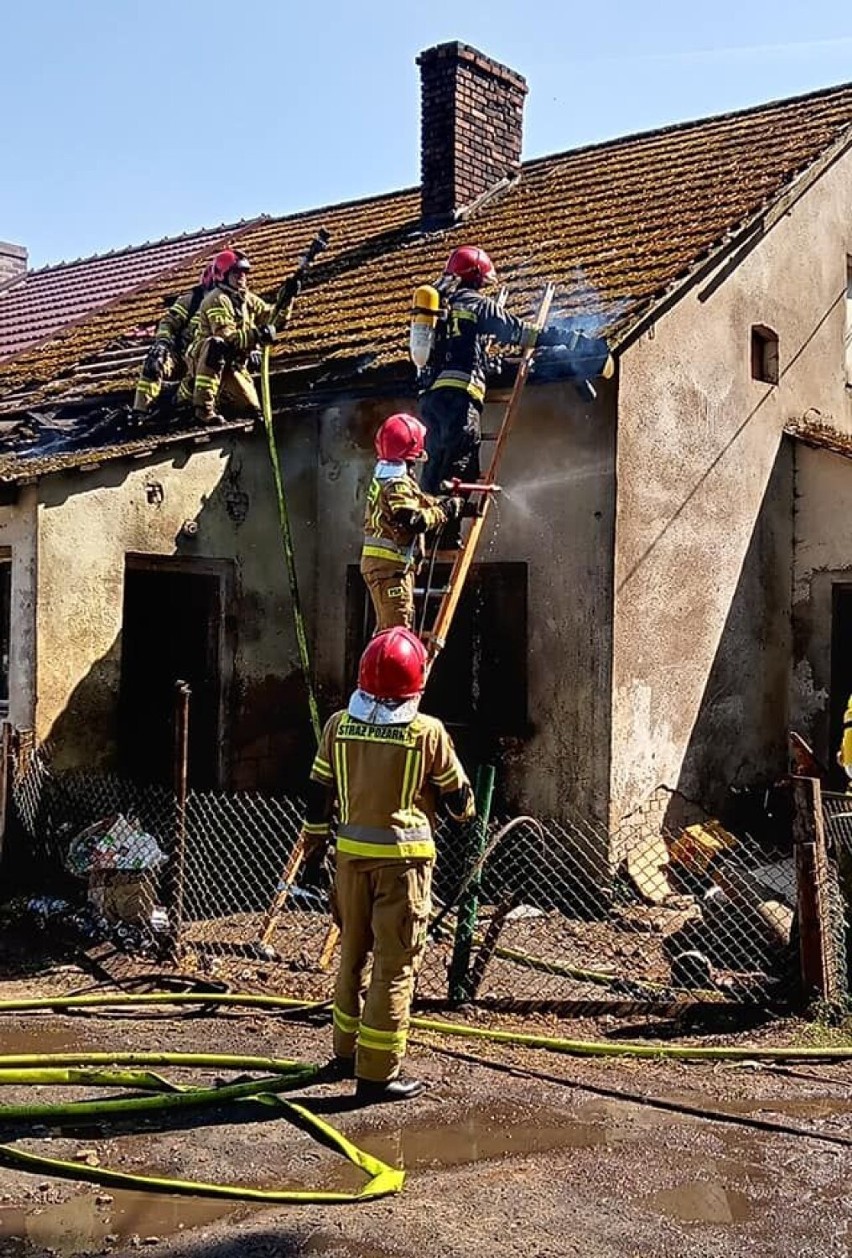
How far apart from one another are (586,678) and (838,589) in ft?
8.81

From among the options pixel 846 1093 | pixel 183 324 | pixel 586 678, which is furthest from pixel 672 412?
pixel 846 1093

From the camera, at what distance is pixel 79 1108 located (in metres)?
4.82

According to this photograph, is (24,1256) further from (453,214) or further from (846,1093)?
(453,214)

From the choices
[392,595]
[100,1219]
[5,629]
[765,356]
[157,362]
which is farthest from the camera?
[765,356]

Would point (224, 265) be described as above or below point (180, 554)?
above

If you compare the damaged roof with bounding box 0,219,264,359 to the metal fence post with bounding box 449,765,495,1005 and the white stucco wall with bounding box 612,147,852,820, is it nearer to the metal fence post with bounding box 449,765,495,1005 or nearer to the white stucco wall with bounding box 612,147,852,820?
the white stucco wall with bounding box 612,147,852,820

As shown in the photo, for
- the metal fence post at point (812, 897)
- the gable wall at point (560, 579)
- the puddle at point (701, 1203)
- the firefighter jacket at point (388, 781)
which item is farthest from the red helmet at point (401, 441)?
the puddle at point (701, 1203)

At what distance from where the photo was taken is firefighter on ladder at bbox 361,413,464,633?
285 inches

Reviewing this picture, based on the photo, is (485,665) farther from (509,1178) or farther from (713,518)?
(509,1178)

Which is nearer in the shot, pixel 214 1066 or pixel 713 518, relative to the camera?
pixel 214 1066

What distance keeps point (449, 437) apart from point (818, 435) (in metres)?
4.28

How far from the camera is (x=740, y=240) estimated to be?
1001 centimetres

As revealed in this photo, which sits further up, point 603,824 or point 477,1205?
point 603,824

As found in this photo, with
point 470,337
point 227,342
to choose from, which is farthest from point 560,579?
point 227,342
